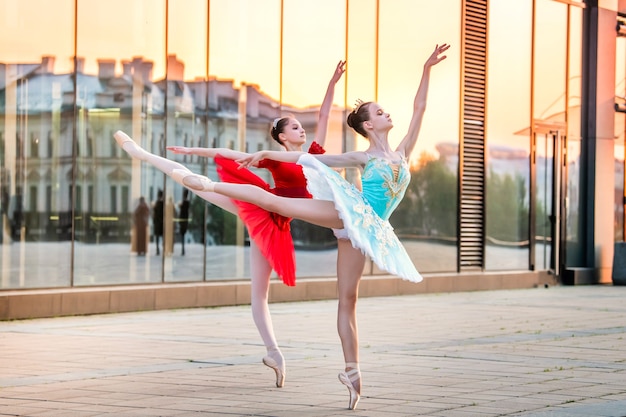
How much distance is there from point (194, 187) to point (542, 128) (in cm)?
1683

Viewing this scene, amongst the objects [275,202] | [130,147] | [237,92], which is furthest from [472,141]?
[275,202]

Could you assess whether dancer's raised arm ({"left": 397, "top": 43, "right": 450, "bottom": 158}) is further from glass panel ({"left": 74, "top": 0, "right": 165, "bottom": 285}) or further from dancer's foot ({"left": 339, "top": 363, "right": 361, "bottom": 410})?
glass panel ({"left": 74, "top": 0, "right": 165, "bottom": 285})

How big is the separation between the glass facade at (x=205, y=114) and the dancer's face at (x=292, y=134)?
6488 millimetres

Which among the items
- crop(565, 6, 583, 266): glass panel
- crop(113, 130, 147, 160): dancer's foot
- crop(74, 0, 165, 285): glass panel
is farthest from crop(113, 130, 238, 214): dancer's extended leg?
crop(565, 6, 583, 266): glass panel

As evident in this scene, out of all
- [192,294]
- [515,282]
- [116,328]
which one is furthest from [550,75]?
[116,328]

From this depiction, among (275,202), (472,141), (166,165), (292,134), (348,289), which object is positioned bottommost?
(348,289)

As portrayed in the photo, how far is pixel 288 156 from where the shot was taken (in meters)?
7.91

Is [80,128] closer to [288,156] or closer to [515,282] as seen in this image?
[288,156]

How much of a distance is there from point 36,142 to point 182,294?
2945 mm

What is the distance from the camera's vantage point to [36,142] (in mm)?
14969

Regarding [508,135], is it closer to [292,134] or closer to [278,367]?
[292,134]

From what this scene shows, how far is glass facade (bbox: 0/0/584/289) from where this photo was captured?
588 inches

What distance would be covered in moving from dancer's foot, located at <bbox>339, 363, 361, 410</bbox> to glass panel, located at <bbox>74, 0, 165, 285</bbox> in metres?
8.26

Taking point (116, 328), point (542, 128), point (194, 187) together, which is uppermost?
point (542, 128)
